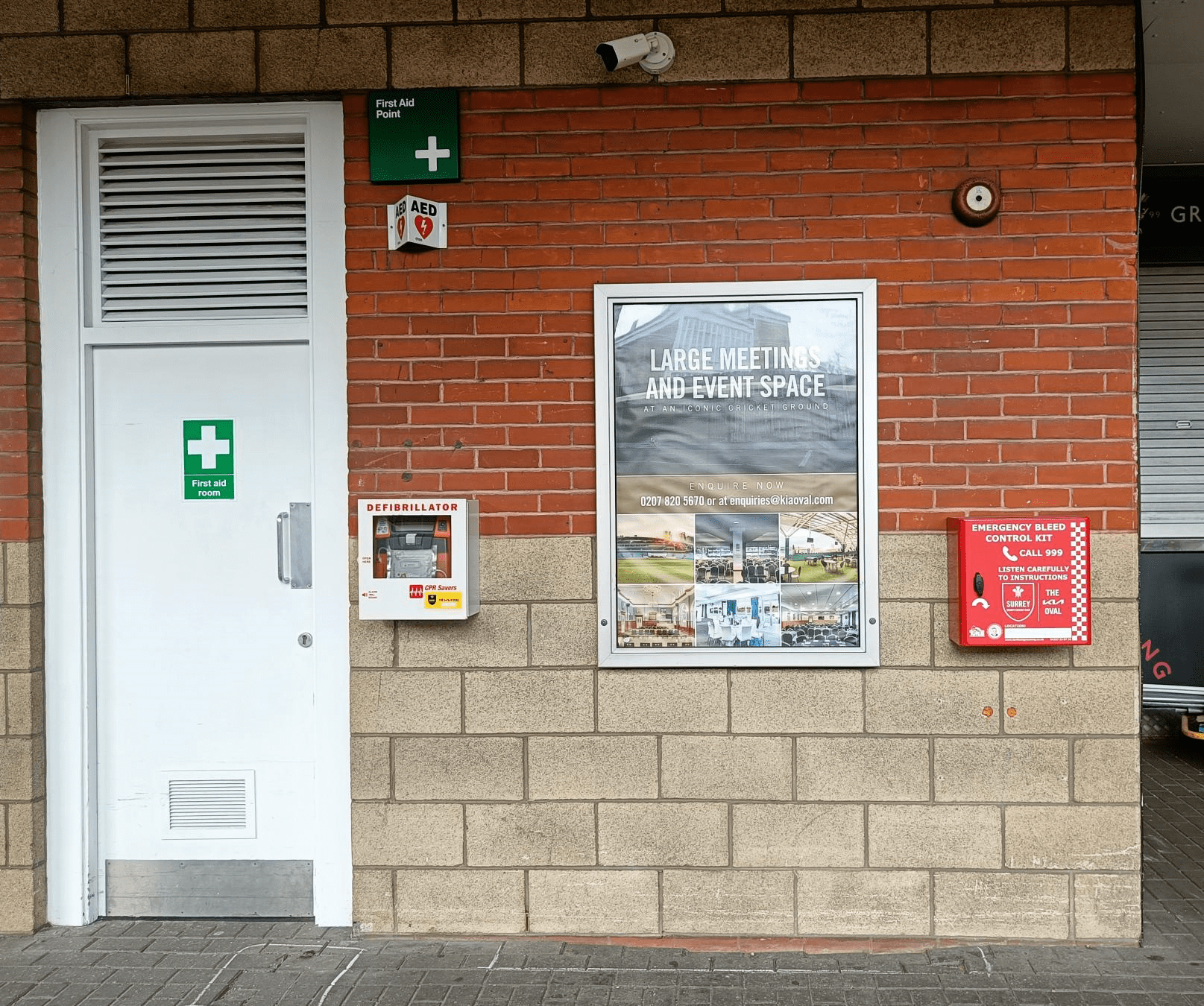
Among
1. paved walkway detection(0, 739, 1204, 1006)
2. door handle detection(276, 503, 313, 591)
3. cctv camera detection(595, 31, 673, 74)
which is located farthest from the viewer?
door handle detection(276, 503, 313, 591)

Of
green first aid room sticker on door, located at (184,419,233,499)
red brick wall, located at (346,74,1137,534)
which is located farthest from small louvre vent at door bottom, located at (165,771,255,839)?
red brick wall, located at (346,74,1137,534)

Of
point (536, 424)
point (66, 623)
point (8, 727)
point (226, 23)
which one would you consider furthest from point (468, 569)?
point (226, 23)

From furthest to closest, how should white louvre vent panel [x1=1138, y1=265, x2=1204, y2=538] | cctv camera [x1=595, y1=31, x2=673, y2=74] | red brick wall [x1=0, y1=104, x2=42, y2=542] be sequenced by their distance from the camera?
white louvre vent panel [x1=1138, y1=265, x2=1204, y2=538] → red brick wall [x1=0, y1=104, x2=42, y2=542] → cctv camera [x1=595, y1=31, x2=673, y2=74]

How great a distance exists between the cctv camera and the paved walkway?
3.44 metres

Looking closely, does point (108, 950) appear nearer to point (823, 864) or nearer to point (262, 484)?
point (262, 484)

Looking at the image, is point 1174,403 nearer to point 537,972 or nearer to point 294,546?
point 537,972

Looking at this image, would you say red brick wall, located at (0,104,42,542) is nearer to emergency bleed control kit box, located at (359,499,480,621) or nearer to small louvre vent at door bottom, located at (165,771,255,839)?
small louvre vent at door bottom, located at (165,771,255,839)

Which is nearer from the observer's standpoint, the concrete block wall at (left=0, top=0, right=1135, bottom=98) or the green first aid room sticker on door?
the concrete block wall at (left=0, top=0, right=1135, bottom=98)

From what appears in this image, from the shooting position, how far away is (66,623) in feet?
14.4

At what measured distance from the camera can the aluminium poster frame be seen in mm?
4129

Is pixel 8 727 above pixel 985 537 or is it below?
below

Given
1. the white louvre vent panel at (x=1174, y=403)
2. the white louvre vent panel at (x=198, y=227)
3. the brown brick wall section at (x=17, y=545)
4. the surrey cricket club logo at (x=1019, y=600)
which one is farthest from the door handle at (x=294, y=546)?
the white louvre vent panel at (x=1174, y=403)

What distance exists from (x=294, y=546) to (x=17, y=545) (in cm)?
112

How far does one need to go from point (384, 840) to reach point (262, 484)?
5.18 feet
